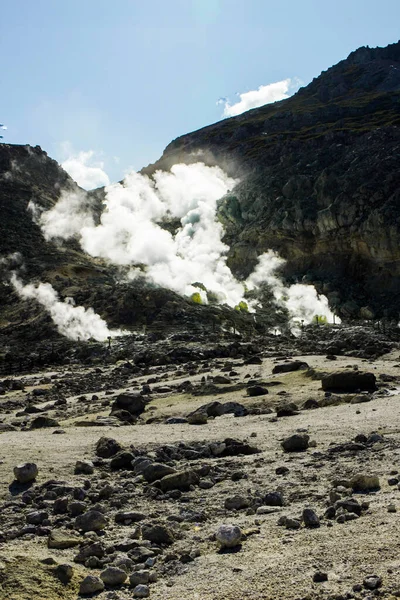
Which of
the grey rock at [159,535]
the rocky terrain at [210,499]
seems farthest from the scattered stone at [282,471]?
the grey rock at [159,535]

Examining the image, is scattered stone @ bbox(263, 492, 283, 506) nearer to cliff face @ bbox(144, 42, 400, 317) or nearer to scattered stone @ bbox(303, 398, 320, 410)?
scattered stone @ bbox(303, 398, 320, 410)

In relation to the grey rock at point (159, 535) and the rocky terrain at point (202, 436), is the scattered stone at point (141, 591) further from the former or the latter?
the grey rock at point (159, 535)

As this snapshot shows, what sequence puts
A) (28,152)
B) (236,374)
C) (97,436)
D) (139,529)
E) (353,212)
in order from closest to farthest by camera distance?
(139,529), (97,436), (236,374), (353,212), (28,152)

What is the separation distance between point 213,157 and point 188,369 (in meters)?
67.9

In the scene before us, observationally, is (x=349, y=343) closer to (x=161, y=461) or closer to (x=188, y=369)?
(x=188, y=369)

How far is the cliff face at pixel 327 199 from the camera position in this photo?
5735cm

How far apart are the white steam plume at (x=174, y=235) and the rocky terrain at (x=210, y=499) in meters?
38.5

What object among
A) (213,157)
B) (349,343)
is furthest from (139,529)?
(213,157)

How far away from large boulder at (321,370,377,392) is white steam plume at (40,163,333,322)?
3500 centimetres

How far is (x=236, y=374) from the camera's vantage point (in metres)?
25.0

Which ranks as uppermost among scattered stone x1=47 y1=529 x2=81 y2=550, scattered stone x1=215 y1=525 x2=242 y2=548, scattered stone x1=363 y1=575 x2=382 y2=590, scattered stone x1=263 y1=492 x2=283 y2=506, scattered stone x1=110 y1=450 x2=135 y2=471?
scattered stone x1=47 y1=529 x2=81 y2=550

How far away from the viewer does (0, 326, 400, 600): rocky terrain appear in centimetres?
544

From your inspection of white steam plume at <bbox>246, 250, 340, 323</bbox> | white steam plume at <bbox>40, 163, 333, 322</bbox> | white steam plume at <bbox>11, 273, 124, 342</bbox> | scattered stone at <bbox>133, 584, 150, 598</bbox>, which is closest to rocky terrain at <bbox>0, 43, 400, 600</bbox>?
scattered stone at <bbox>133, 584, 150, 598</bbox>

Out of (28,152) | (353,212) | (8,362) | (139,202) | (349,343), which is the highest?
(28,152)
